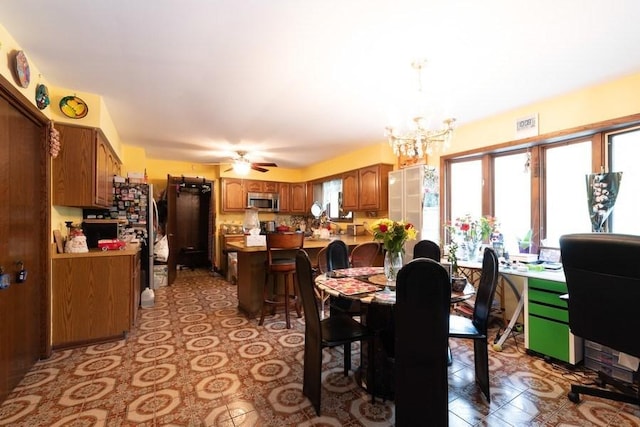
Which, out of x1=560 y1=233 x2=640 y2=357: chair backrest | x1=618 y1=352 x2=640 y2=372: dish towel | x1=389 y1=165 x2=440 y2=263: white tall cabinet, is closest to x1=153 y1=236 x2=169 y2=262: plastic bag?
x1=389 y1=165 x2=440 y2=263: white tall cabinet

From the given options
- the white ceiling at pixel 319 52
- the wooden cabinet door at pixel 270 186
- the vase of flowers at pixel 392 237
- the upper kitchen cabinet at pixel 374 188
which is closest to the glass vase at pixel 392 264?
the vase of flowers at pixel 392 237

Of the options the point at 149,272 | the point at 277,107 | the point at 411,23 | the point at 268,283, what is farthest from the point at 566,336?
the point at 149,272

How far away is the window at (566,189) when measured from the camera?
2.96 meters

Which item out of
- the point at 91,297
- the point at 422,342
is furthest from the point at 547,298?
the point at 91,297

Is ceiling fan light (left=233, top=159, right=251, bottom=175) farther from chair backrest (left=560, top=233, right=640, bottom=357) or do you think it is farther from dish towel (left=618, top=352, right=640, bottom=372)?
dish towel (left=618, top=352, right=640, bottom=372)

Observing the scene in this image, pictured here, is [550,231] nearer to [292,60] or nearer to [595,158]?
[595,158]

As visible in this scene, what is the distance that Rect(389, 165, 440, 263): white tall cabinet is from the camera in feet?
13.3

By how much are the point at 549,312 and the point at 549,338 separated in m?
0.22

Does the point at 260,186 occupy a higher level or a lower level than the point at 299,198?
higher

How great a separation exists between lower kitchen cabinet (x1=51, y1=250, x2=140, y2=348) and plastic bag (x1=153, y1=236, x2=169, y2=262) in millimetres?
1857

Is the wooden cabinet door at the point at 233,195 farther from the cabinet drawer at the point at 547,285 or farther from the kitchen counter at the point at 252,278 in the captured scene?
the cabinet drawer at the point at 547,285

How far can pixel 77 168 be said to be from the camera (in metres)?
2.80

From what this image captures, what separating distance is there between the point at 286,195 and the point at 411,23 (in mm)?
5471

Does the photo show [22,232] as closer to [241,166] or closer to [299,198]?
[241,166]
